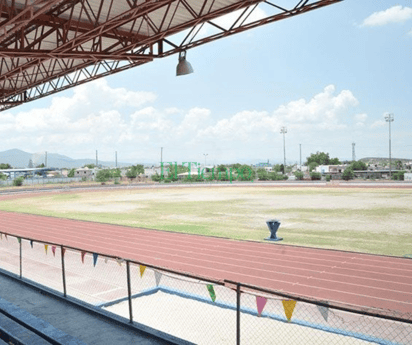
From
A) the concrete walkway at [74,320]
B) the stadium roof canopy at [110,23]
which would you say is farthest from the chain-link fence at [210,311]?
the stadium roof canopy at [110,23]

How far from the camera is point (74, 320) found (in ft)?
21.6

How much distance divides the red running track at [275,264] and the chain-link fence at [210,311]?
3.37 ft

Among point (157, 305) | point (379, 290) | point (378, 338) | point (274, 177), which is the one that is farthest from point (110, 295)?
point (274, 177)

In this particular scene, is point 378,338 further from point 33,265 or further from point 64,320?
point 33,265

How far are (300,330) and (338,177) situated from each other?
79.0 meters

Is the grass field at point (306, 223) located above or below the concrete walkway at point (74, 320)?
below

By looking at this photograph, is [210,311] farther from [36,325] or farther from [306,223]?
[306,223]

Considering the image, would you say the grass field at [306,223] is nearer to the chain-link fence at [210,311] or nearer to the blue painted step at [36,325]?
the chain-link fence at [210,311]

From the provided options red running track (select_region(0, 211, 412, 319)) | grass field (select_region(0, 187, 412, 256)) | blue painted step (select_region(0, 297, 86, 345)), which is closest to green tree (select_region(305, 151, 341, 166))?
grass field (select_region(0, 187, 412, 256))

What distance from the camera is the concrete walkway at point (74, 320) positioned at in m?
5.76

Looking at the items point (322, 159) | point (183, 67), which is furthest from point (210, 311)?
point (322, 159)

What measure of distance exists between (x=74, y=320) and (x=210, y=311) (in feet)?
11.0

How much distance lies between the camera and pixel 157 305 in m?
9.41

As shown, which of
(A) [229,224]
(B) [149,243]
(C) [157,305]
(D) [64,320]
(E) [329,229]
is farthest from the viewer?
(A) [229,224]
